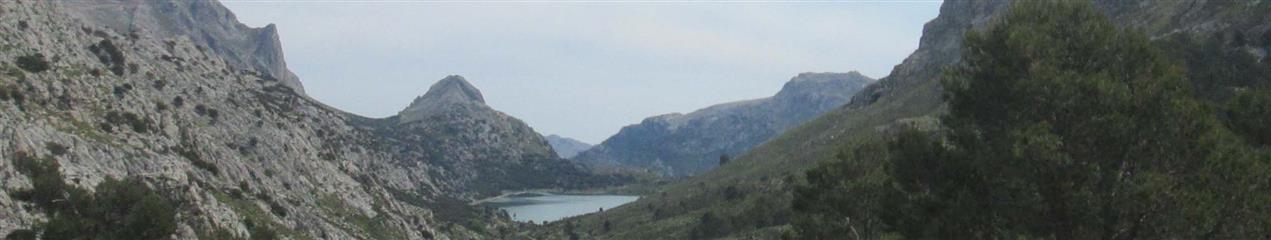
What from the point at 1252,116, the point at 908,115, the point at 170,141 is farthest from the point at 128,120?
the point at 908,115

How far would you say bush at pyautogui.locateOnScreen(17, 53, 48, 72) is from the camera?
255 ft

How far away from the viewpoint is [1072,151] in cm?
2634

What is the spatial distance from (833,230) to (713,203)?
126m

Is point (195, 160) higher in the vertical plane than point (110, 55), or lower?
lower

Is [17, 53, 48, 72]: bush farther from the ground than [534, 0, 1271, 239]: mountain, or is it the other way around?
[17, 53, 48, 72]: bush

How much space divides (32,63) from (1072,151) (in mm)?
89934

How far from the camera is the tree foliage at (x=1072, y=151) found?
24.2 meters

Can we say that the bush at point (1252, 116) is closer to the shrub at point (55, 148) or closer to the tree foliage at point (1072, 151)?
the tree foliage at point (1072, 151)

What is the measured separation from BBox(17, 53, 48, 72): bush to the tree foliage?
3208 inches

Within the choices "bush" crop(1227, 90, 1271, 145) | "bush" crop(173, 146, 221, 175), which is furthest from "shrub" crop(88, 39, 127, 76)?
"bush" crop(1227, 90, 1271, 145)

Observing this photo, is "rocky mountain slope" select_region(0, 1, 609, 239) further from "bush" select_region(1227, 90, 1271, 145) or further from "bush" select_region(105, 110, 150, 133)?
"bush" select_region(1227, 90, 1271, 145)

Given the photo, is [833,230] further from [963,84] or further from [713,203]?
[713,203]

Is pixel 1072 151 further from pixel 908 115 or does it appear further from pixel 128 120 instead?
pixel 908 115

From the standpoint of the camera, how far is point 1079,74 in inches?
1117
